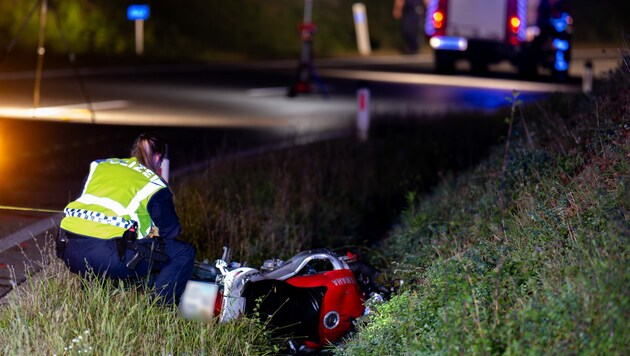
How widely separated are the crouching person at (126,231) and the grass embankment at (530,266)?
1.20m

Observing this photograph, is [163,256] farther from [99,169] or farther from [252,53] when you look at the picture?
[252,53]

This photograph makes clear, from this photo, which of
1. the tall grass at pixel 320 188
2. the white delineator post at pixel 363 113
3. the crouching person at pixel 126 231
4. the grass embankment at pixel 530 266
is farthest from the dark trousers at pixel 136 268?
Result: the white delineator post at pixel 363 113

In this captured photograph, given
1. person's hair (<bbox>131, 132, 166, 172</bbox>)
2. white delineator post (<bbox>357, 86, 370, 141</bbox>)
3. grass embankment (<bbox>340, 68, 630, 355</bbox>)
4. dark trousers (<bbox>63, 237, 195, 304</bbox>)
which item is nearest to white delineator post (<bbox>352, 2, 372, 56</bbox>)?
white delineator post (<bbox>357, 86, 370, 141</bbox>)

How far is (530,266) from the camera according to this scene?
573cm

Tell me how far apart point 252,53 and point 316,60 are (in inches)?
87.5

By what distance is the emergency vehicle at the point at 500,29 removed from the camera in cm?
2175

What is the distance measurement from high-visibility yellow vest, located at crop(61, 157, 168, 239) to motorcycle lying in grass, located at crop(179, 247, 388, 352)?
585 millimetres

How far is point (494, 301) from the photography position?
17.3 ft

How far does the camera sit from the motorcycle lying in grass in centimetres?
657

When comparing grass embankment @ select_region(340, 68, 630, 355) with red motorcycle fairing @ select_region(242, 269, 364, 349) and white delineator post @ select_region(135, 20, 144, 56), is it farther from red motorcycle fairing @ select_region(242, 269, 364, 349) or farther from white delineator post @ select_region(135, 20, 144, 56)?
white delineator post @ select_region(135, 20, 144, 56)

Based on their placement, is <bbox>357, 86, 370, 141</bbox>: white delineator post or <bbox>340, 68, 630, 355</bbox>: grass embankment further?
<bbox>357, 86, 370, 141</bbox>: white delineator post

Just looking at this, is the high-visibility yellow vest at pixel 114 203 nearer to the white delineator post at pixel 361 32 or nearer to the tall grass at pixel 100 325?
the tall grass at pixel 100 325

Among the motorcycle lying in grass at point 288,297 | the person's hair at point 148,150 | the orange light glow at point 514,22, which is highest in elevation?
the orange light glow at point 514,22

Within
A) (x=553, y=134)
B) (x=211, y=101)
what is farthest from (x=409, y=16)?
(x=553, y=134)
